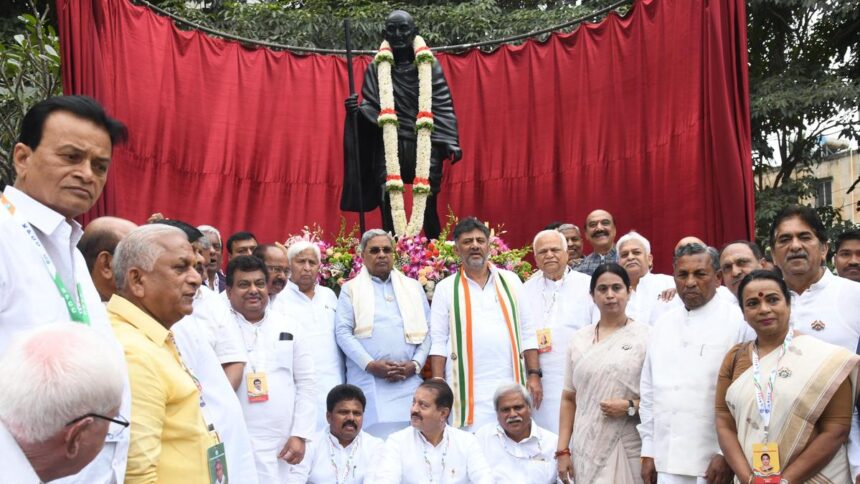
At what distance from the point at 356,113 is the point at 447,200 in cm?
314

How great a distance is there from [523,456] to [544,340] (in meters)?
0.86

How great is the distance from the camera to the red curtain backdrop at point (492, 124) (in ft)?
25.9

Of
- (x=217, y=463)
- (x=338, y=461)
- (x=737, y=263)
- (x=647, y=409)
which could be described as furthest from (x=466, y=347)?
(x=217, y=463)

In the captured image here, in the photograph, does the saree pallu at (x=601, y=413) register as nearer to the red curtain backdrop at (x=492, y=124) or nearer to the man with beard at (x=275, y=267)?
the man with beard at (x=275, y=267)

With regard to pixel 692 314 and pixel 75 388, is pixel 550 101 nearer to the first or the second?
pixel 692 314

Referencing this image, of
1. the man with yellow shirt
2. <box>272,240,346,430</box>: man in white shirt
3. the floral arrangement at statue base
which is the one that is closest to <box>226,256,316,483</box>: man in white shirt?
<box>272,240,346,430</box>: man in white shirt

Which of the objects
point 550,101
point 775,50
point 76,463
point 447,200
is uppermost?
point 775,50

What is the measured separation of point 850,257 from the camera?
5145mm

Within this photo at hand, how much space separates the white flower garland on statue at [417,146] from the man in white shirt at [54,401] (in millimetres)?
5682

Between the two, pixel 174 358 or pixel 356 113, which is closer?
pixel 174 358

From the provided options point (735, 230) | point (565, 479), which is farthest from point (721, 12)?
point (565, 479)

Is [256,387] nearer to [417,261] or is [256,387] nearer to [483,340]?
[483,340]

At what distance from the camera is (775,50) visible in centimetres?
1233

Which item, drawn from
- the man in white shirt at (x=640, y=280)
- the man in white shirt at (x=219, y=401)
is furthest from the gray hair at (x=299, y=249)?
the man in white shirt at (x=219, y=401)
